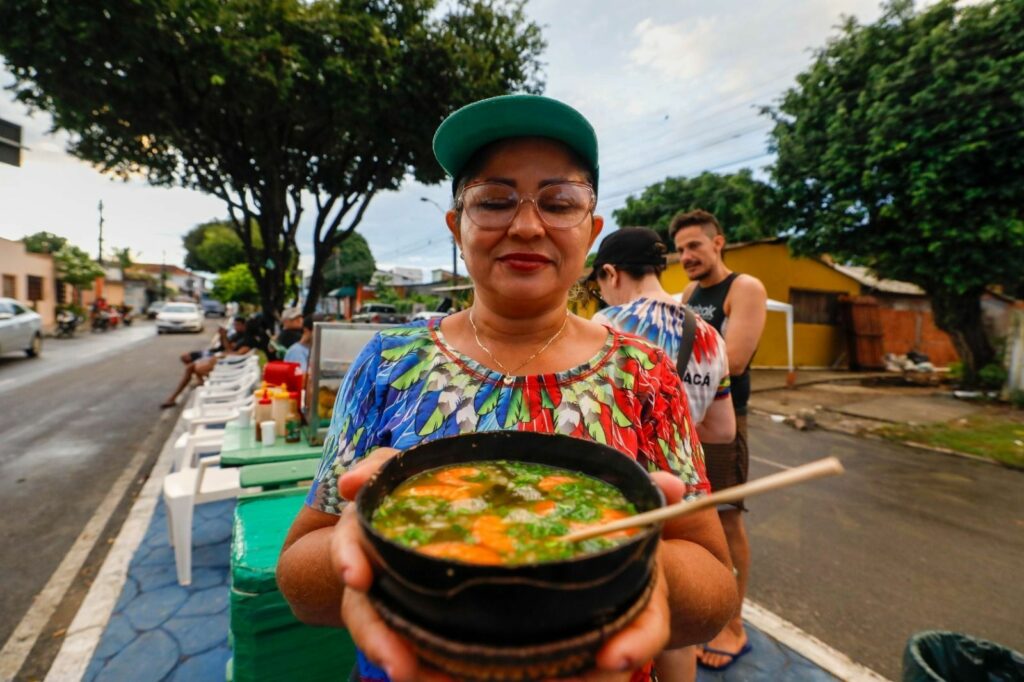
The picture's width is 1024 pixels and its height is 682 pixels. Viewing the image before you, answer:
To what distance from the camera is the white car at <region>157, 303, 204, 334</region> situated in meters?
26.2

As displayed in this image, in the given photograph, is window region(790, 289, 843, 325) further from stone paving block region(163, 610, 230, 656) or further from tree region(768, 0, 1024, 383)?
stone paving block region(163, 610, 230, 656)

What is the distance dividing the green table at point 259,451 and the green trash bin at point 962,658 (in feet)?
10.7

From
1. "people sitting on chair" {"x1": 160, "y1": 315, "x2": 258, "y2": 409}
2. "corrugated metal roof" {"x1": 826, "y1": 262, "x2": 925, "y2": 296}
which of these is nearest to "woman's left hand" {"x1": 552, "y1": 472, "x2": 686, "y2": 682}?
"people sitting on chair" {"x1": 160, "y1": 315, "x2": 258, "y2": 409}

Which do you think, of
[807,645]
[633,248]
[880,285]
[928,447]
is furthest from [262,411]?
[880,285]

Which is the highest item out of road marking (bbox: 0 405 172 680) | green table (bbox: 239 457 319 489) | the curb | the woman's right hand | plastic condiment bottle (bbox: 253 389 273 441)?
the woman's right hand

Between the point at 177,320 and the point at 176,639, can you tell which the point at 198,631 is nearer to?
the point at 176,639

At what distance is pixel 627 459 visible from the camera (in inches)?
37.1

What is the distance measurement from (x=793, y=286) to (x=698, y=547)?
18.9m

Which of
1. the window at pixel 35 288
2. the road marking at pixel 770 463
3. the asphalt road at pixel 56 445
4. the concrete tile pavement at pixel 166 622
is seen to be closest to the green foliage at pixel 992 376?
the road marking at pixel 770 463

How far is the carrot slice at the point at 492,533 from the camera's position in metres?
0.85

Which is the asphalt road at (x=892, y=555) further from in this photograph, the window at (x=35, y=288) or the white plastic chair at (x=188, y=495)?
the window at (x=35, y=288)

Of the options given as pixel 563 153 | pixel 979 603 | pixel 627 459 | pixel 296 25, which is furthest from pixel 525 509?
pixel 296 25

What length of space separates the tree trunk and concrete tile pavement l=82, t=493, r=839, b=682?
13.5 metres

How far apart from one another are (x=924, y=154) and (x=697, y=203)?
16.7m
